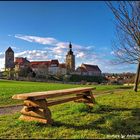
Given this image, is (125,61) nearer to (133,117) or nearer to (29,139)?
(133,117)

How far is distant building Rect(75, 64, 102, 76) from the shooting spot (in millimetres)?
140913

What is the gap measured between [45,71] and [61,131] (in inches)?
4389

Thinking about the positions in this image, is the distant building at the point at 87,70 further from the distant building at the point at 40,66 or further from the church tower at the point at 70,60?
the distant building at the point at 40,66

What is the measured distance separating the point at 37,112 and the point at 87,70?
5447 inches

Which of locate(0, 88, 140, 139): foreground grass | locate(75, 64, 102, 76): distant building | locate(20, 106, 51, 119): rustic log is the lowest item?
locate(0, 88, 140, 139): foreground grass

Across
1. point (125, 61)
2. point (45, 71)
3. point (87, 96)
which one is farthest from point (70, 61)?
point (87, 96)

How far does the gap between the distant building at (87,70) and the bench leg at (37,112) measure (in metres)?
130

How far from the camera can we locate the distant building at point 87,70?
141 metres

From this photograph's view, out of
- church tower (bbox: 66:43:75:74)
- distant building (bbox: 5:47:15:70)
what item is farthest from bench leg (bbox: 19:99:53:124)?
church tower (bbox: 66:43:75:74)

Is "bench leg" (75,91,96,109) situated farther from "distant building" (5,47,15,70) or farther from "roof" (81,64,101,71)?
"roof" (81,64,101,71)

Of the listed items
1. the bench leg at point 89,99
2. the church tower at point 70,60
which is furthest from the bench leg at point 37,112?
the church tower at point 70,60

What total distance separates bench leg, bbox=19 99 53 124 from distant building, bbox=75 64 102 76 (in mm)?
129709

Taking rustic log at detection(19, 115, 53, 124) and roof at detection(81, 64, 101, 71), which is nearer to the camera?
rustic log at detection(19, 115, 53, 124)

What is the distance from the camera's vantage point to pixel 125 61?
1925 cm
